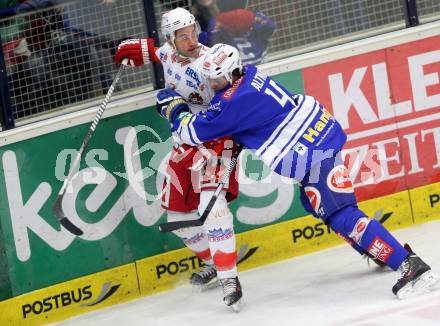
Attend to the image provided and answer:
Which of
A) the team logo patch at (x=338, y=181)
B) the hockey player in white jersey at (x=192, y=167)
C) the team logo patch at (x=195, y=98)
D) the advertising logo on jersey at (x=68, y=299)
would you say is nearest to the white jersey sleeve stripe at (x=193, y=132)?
the hockey player in white jersey at (x=192, y=167)

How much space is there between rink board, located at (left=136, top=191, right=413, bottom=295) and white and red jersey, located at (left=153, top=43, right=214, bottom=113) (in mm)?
856

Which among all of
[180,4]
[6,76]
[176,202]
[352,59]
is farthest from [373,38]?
[6,76]

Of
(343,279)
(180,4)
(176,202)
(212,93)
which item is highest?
(180,4)

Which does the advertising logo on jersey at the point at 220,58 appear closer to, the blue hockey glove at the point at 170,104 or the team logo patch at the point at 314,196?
the blue hockey glove at the point at 170,104

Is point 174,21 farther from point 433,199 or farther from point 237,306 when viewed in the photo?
point 433,199

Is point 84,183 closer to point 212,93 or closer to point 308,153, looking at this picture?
point 212,93

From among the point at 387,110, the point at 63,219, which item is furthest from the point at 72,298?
the point at 387,110

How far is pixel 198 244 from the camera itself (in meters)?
5.90

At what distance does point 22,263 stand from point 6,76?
980mm

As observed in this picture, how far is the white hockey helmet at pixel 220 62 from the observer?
17.3ft

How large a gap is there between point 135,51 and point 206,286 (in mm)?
1301

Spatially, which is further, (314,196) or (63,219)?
(63,219)

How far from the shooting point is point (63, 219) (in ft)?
18.5

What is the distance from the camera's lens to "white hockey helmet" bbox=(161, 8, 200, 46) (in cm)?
562
